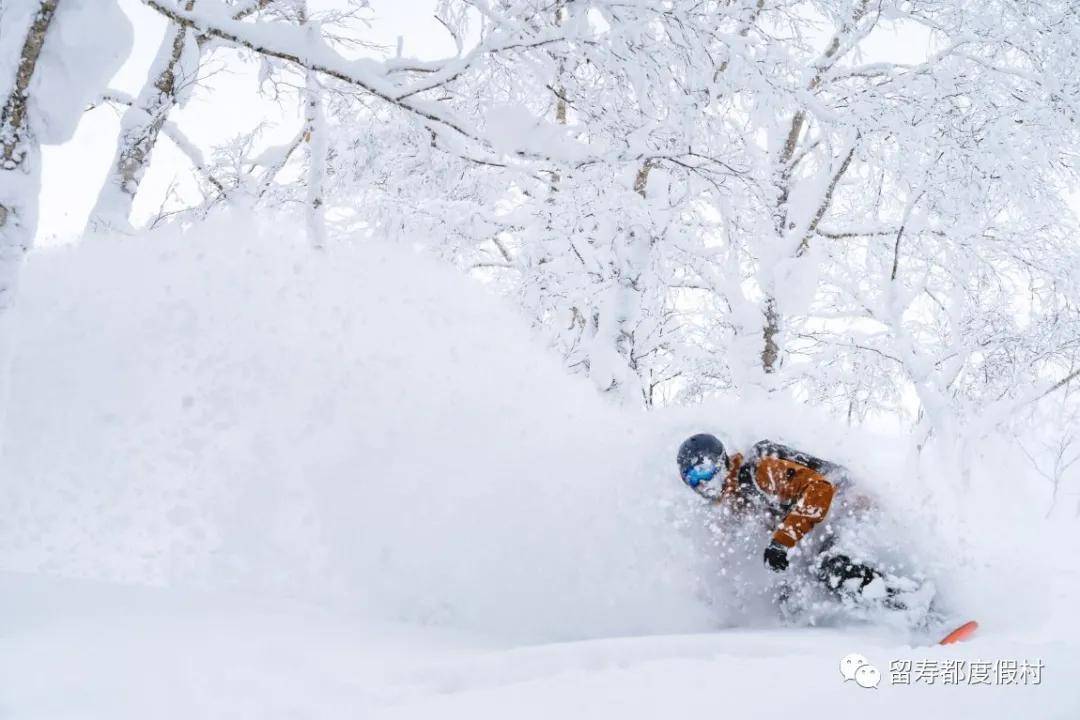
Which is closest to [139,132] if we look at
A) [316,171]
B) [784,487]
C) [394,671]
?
[316,171]

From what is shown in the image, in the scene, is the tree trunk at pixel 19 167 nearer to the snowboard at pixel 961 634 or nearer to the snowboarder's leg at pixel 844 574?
the snowboarder's leg at pixel 844 574

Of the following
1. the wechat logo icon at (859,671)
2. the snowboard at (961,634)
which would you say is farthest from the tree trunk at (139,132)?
the snowboard at (961,634)

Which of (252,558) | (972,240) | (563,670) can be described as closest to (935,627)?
(563,670)

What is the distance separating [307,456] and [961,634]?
426cm

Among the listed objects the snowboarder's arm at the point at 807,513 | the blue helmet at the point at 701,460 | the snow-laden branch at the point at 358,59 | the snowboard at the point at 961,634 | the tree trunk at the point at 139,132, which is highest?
the tree trunk at the point at 139,132

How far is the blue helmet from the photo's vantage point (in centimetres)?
450

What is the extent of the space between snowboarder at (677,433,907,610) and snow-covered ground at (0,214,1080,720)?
246mm

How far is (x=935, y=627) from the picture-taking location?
4082 mm

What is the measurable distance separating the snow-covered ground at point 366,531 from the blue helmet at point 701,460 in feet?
1.14

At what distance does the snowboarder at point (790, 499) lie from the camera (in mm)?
4250

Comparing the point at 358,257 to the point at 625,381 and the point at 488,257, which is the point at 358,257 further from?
the point at 488,257

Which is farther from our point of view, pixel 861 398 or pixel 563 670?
pixel 861 398

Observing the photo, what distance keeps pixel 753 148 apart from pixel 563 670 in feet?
22.2

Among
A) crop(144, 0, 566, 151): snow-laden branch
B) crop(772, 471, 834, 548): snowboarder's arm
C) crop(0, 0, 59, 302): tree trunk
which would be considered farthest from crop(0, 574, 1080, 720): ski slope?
crop(144, 0, 566, 151): snow-laden branch
